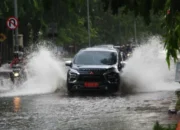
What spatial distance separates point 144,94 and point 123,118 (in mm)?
7052

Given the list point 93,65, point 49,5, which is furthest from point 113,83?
point 49,5

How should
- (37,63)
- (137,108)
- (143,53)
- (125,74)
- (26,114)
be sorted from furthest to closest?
(143,53) → (37,63) → (125,74) → (137,108) → (26,114)

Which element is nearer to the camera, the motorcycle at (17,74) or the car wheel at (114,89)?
the car wheel at (114,89)

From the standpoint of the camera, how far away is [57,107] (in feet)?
54.0

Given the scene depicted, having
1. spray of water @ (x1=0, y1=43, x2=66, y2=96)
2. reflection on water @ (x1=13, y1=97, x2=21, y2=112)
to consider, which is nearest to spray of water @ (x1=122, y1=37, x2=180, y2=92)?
spray of water @ (x1=0, y1=43, x2=66, y2=96)

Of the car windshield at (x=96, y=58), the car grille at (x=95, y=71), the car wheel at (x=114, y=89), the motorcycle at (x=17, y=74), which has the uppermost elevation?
the car windshield at (x=96, y=58)

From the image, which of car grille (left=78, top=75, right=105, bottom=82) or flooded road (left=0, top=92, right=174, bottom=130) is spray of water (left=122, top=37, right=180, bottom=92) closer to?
car grille (left=78, top=75, right=105, bottom=82)

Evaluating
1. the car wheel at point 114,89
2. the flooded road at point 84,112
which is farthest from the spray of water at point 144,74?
the flooded road at point 84,112

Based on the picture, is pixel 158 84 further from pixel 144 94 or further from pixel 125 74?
pixel 144 94

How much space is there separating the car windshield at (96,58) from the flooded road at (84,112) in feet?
6.67

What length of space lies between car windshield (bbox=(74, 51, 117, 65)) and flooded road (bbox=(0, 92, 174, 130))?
6.67 feet

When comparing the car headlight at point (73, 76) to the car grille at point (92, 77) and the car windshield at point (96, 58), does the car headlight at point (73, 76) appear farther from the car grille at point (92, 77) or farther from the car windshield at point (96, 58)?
the car windshield at point (96, 58)

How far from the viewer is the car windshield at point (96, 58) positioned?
2191 cm

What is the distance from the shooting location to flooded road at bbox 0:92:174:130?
12633 millimetres
